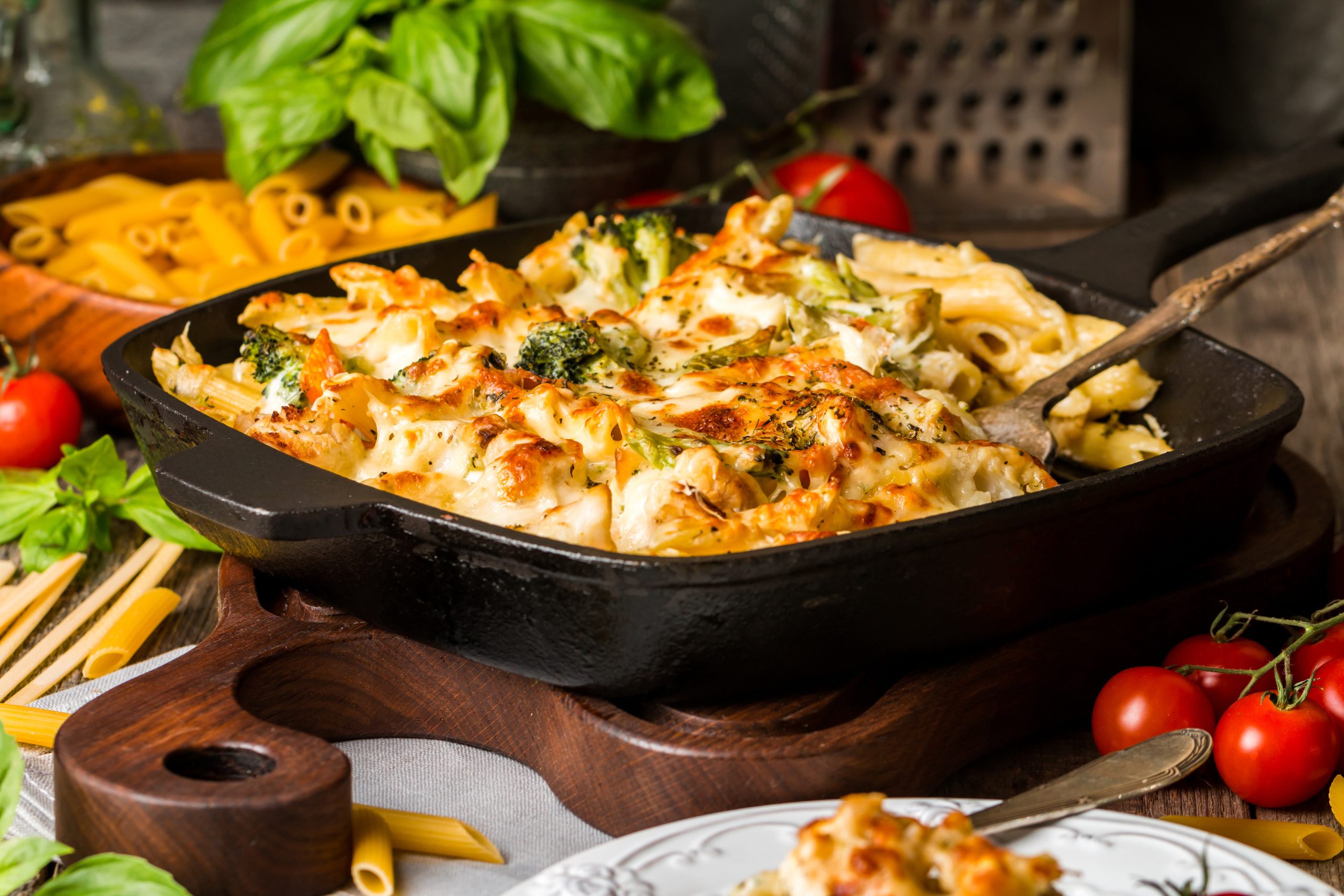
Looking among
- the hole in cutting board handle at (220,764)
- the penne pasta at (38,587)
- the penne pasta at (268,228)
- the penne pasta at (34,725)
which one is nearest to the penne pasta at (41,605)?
the penne pasta at (38,587)

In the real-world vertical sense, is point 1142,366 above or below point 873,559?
below

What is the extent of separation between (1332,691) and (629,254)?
142 centimetres

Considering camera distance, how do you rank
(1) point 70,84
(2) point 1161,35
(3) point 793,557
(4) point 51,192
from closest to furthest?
(3) point 793,557
(4) point 51,192
(1) point 70,84
(2) point 1161,35

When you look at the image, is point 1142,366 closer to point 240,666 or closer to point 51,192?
point 240,666

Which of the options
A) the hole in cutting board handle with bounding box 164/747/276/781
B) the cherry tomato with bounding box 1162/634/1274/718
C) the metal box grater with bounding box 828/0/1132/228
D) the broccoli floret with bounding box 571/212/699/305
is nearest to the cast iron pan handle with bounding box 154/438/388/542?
the hole in cutting board handle with bounding box 164/747/276/781

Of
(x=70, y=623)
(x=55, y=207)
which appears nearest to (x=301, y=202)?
(x=55, y=207)

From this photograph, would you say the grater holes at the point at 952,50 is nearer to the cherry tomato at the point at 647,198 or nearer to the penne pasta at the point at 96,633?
the cherry tomato at the point at 647,198

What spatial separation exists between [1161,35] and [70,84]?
12.2 ft

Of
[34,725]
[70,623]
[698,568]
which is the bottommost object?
[70,623]

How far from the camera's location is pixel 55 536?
8.41ft

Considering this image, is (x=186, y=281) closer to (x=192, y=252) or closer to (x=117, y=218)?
(x=192, y=252)

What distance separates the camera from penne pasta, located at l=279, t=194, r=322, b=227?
11.1ft

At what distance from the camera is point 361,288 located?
7.99 ft

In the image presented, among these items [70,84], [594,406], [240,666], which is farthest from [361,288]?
[70,84]
